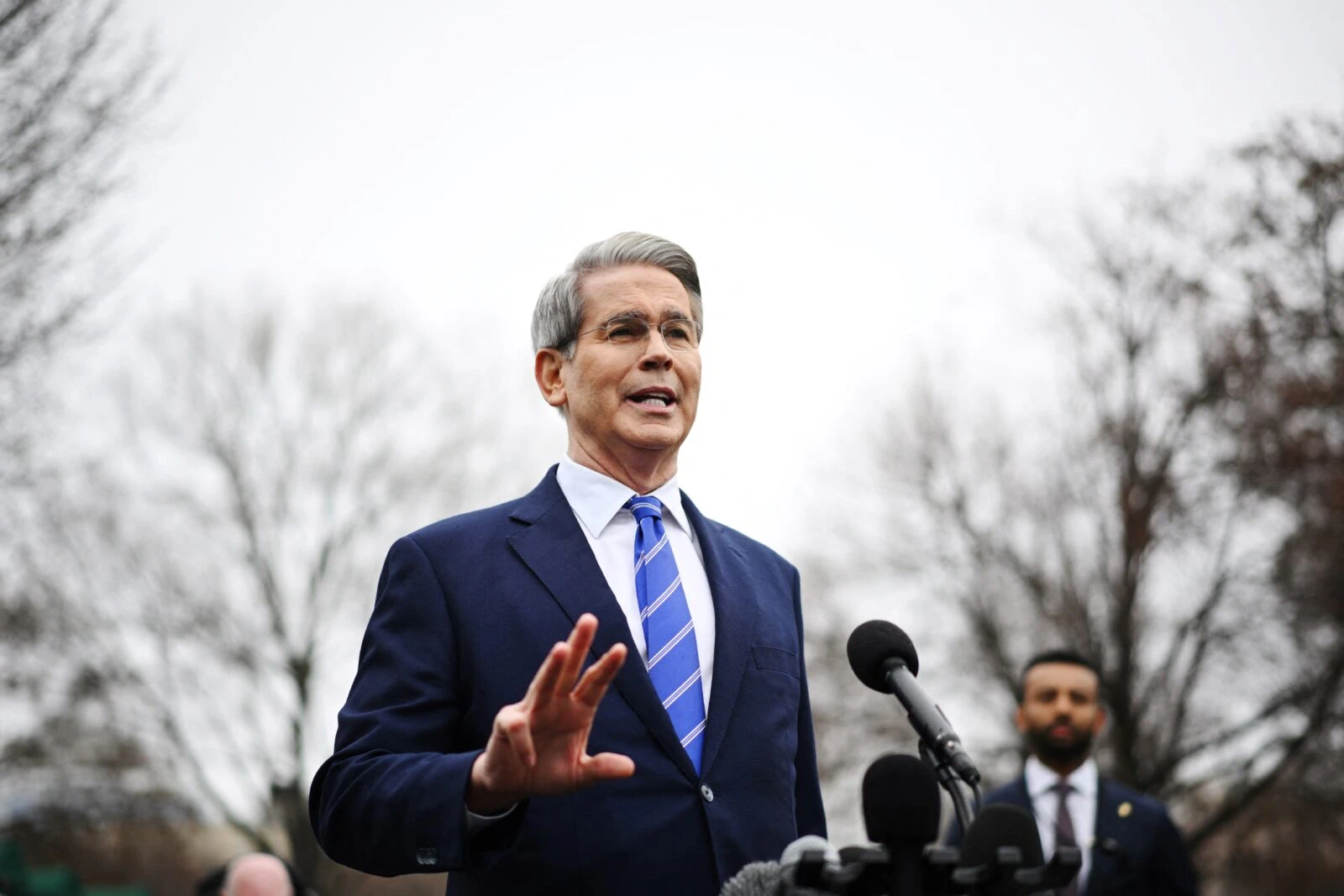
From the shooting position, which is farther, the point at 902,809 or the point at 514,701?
the point at 514,701

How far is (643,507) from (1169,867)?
4625 millimetres

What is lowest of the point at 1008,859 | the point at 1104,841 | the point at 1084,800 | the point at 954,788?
the point at 1104,841

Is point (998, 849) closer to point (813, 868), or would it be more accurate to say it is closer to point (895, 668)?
point (813, 868)

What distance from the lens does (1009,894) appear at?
8.55 ft

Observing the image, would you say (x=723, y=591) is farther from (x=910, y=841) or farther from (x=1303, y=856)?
(x=1303, y=856)

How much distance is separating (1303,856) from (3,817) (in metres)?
24.9

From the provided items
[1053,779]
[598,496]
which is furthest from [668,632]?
[1053,779]

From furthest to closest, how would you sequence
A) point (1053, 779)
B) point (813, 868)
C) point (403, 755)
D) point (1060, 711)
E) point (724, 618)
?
point (1060, 711), point (1053, 779), point (724, 618), point (403, 755), point (813, 868)

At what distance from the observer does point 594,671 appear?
272 cm

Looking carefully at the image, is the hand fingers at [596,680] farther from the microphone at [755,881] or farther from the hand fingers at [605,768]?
Answer: the microphone at [755,881]

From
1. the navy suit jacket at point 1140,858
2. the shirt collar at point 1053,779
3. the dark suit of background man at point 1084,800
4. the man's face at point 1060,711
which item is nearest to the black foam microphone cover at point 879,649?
the dark suit of background man at point 1084,800

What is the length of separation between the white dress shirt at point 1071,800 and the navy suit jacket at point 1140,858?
0.44 feet

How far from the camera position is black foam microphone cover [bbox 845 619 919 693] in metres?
3.22

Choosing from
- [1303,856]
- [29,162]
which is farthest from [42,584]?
[1303,856]
